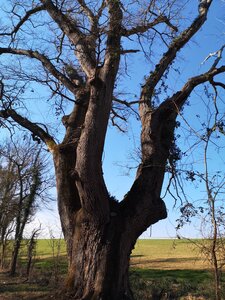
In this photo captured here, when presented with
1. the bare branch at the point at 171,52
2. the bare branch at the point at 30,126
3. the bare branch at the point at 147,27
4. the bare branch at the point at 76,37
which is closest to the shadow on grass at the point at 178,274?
the bare branch at the point at 30,126

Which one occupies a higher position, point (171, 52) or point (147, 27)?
point (147, 27)

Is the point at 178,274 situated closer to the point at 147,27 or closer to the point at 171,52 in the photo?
the point at 171,52

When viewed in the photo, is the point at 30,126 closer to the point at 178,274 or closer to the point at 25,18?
the point at 25,18

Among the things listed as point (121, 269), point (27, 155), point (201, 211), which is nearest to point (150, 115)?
point (201, 211)

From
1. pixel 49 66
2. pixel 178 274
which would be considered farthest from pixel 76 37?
pixel 178 274

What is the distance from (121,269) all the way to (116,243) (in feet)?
1.49

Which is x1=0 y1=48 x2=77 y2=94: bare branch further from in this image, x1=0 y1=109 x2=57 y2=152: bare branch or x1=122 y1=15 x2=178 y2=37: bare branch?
x1=122 y1=15 x2=178 y2=37: bare branch

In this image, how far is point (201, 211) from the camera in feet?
23.2

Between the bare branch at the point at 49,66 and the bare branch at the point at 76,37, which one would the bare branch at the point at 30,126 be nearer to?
the bare branch at the point at 49,66

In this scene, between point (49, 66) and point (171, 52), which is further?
point (49, 66)

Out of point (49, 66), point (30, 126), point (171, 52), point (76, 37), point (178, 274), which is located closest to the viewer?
point (76, 37)

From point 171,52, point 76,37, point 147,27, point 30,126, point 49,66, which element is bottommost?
point 30,126

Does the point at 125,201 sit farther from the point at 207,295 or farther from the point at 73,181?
the point at 207,295

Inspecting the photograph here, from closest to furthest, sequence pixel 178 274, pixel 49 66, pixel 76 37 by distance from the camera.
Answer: pixel 76 37, pixel 49 66, pixel 178 274
